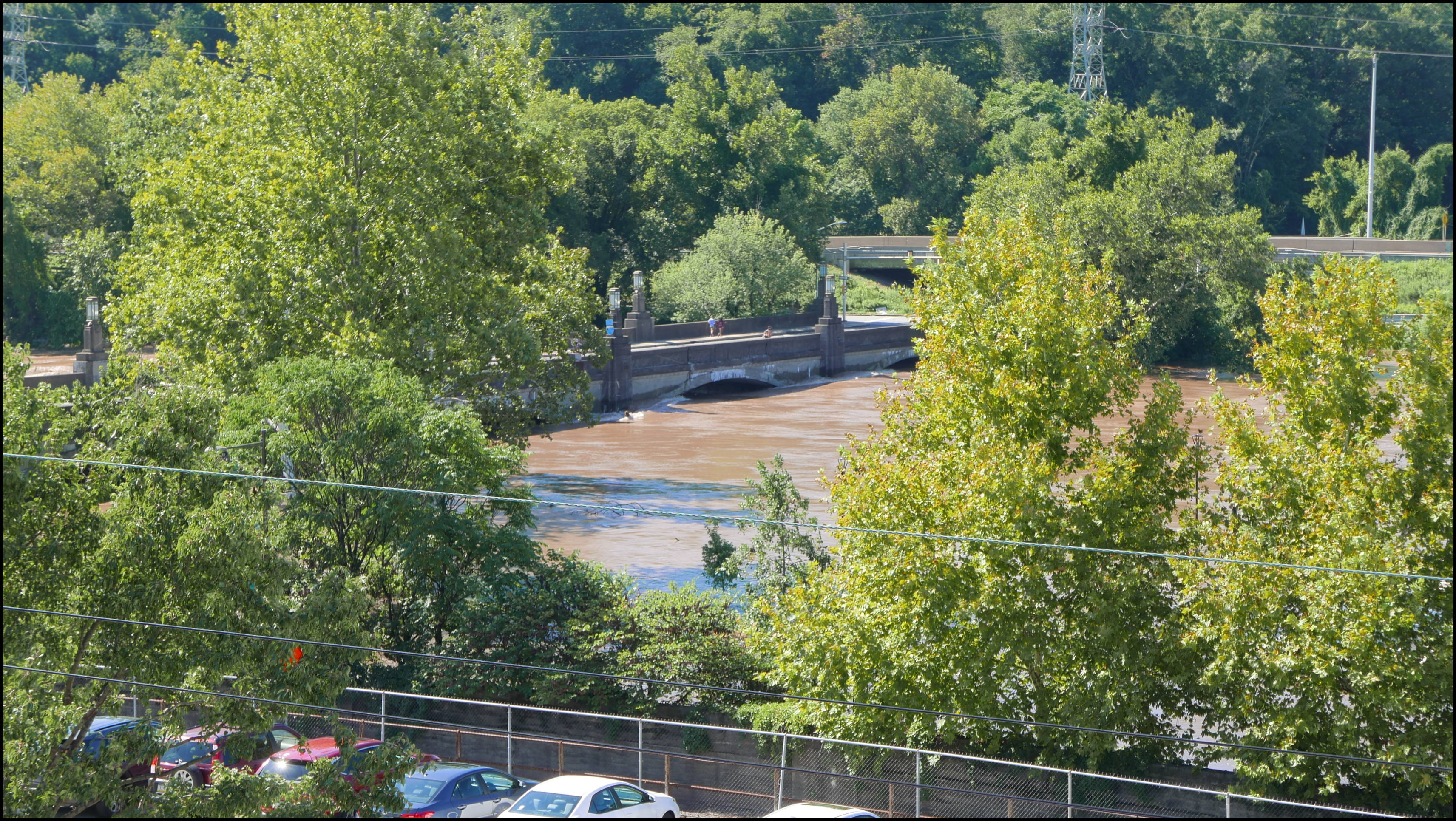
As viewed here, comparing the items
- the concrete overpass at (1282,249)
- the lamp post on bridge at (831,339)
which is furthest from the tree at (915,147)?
the lamp post on bridge at (831,339)

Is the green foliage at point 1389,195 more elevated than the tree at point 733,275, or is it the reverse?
the green foliage at point 1389,195

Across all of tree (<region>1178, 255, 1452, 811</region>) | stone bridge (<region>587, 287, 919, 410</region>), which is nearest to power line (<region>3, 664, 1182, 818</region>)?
tree (<region>1178, 255, 1452, 811</region>)

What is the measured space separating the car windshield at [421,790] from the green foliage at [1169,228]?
1950 inches

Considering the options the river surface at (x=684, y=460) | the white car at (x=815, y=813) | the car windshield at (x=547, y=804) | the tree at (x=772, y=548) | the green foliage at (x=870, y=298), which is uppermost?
the green foliage at (x=870, y=298)

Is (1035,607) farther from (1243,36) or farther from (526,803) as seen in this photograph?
(1243,36)

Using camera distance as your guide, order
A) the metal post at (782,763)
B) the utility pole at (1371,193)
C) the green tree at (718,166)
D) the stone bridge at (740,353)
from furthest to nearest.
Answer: the utility pole at (1371,193), the green tree at (718,166), the stone bridge at (740,353), the metal post at (782,763)

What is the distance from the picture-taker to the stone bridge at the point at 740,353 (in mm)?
58844

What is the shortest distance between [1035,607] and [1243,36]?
99.3 meters

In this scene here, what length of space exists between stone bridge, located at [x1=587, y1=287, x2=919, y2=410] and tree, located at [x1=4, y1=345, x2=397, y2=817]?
41975 mm

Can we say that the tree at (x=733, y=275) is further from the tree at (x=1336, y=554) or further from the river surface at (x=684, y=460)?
the tree at (x=1336, y=554)

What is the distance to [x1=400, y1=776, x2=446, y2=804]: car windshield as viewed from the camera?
1616cm

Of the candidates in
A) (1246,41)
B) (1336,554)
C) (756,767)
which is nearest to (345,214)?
(756,767)

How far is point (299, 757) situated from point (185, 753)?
2430 millimetres

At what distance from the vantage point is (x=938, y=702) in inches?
680
